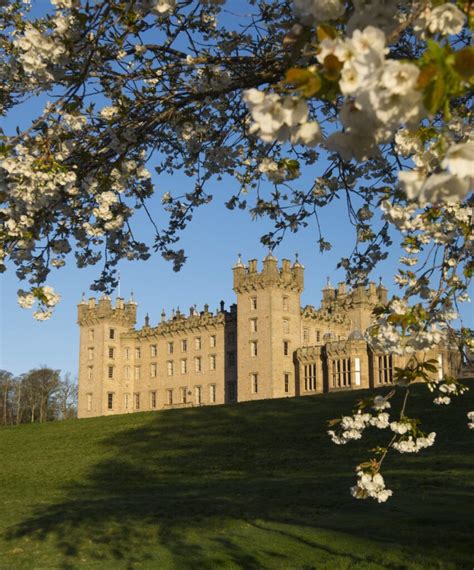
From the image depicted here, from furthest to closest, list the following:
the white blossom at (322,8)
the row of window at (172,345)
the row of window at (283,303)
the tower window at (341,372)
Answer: the row of window at (172,345), the row of window at (283,303), the tower window at (341,372), the white blossom at (322,8)

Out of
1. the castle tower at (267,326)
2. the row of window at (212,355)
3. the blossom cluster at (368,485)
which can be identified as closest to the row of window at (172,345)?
the row of window at (212,355)

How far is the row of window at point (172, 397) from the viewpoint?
2606 inches

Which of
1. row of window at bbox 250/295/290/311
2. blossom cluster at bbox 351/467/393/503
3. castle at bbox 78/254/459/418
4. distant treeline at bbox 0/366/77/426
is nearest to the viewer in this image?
blossom cluster at bbox 351/467/393/503

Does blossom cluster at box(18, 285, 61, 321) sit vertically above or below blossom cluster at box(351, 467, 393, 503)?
above

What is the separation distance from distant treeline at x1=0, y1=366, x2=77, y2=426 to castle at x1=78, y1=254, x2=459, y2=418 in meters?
21.5

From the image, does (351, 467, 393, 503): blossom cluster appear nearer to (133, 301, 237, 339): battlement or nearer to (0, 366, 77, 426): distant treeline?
(133, 301, 237, 339): battlement

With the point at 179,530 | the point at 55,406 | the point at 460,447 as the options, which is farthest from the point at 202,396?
the point at 179,530

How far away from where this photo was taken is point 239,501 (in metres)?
15.5

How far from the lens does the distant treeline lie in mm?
93562

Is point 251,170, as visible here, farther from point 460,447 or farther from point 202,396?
point 202,396

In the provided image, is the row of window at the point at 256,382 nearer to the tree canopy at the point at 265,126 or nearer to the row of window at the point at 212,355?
the row of window at the point at 212,355

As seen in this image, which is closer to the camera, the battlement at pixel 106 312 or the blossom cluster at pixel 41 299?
the blossom cluster at pixel 41 299

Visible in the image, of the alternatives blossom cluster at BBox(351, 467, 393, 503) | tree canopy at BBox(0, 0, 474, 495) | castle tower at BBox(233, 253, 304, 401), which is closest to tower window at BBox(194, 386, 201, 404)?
castle tower at BBox(233, 253, 304, 401)

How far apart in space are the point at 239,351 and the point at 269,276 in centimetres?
678
